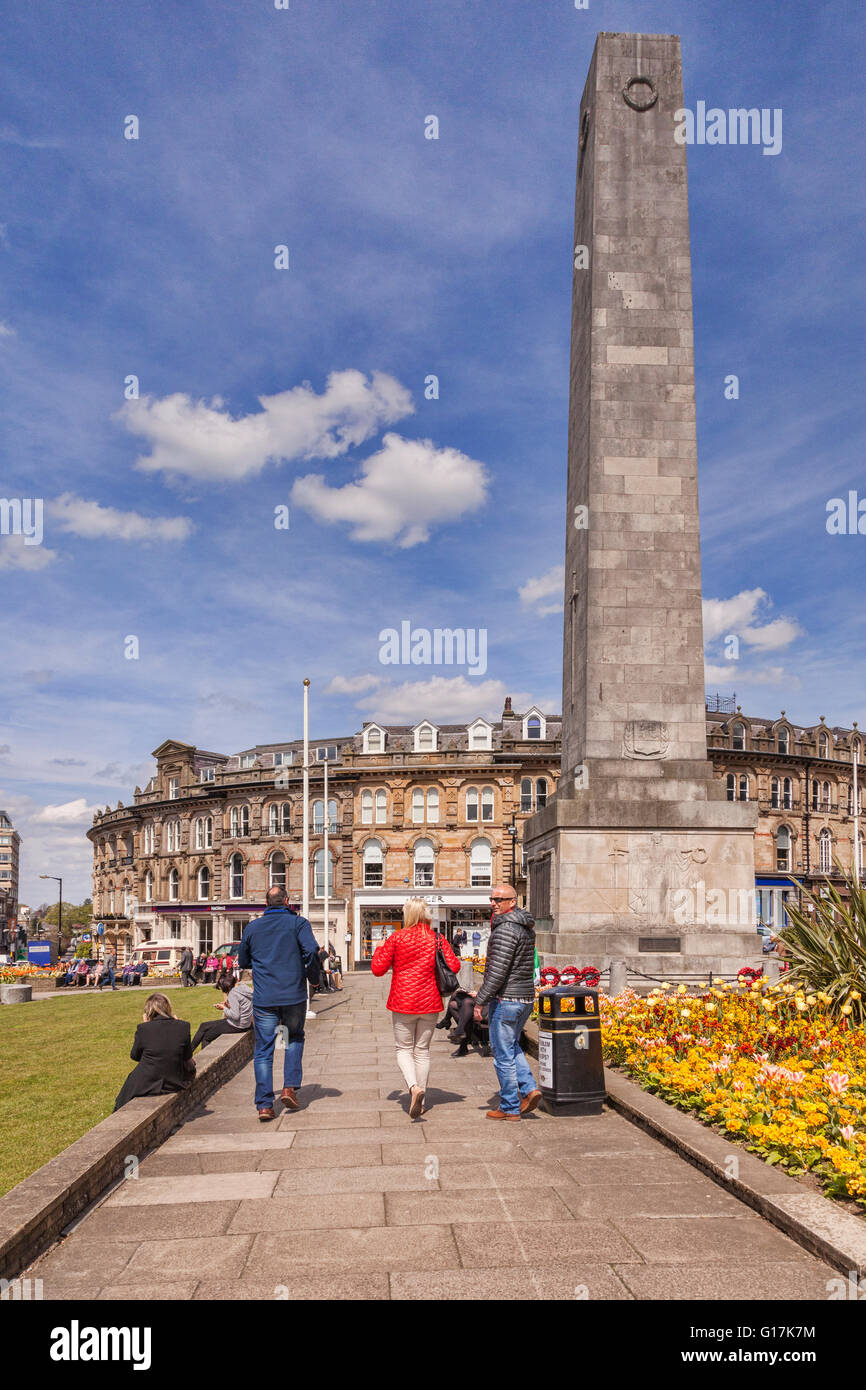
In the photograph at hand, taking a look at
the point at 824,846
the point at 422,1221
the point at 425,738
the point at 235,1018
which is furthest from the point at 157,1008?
the point at 824,846

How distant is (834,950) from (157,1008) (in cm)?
747

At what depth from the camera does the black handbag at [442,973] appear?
31.2 feet

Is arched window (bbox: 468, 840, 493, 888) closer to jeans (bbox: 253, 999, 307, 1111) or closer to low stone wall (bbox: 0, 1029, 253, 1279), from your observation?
low stone wall (bbox: 0, 1029, 253, 1279)

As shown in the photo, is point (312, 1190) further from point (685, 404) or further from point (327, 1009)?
point (327, 1009)

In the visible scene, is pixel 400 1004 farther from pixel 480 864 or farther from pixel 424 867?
pixel 424 867

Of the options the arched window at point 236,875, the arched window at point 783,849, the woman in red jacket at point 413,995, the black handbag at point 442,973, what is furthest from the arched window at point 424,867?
the woman in red jacket at point 413,995

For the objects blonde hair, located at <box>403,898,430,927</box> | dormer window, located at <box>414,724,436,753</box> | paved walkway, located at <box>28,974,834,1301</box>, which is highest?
dormer window, located at <box>414,724,436,753</box>

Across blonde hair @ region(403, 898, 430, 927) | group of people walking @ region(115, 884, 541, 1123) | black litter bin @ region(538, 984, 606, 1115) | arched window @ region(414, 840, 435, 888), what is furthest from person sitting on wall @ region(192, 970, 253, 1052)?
arched window @ region(414, 840, 435, 888)

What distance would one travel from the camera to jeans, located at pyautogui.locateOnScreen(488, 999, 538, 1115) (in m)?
9.06

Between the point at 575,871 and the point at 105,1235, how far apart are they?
Result: 1104cm

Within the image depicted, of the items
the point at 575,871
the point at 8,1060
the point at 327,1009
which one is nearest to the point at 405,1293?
the point at 575,871

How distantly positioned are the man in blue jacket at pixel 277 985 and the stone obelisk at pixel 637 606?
6943mm

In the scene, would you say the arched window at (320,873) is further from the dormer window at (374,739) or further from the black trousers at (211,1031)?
the black trousers at (211,1031)

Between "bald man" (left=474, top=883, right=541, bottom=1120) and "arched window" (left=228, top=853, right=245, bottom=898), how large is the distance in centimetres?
5753
